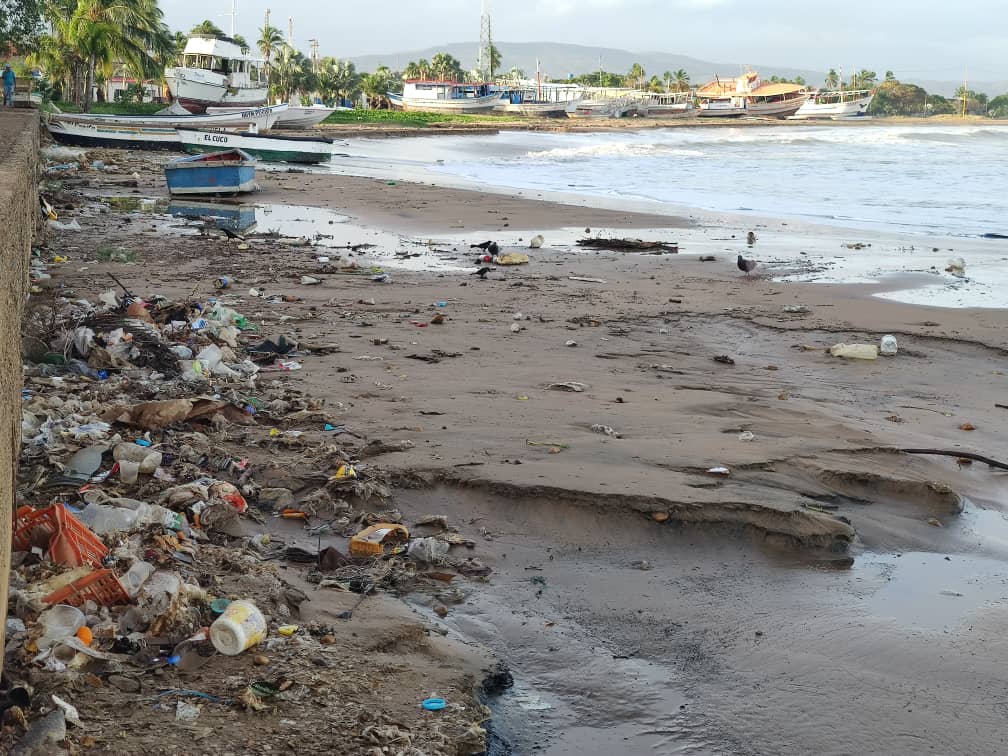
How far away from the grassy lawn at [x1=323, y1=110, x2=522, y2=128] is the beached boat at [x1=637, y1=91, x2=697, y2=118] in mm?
20587

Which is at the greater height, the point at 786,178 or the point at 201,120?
the point at 201,120

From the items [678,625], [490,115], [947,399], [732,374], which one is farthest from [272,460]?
[490,115]

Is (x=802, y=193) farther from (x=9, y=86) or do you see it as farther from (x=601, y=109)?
(x=601, y=109)

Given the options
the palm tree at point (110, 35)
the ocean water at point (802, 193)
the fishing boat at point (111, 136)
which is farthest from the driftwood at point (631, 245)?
the palm tree at point (110, 35)

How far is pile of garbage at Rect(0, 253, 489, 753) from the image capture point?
2.66 metres

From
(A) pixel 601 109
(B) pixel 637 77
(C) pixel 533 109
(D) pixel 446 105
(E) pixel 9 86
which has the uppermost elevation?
(B) pixel 637 77

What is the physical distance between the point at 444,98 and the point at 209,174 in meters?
65.8

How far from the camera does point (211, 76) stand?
41531 mm

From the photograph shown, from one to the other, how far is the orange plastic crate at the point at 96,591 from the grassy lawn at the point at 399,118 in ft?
181

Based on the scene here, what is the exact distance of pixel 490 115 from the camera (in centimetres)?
7844

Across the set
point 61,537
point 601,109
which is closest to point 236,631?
point 61,537

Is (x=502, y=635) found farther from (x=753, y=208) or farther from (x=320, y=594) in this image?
(x=753, y=208)

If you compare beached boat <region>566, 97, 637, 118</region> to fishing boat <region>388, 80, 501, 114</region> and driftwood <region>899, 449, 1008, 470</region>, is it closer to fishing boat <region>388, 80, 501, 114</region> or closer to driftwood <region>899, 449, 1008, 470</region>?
fishing boat <region>388, 80, 501, 114</region>

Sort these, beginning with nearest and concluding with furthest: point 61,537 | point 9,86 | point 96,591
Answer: point 96,591 < point 61,537 < point 9,86
